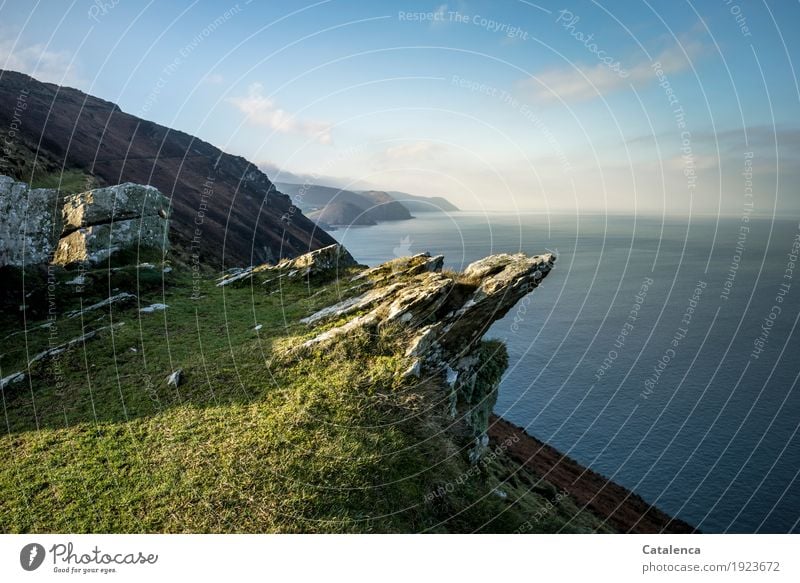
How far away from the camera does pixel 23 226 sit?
23.0m

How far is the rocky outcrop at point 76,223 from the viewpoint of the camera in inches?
879

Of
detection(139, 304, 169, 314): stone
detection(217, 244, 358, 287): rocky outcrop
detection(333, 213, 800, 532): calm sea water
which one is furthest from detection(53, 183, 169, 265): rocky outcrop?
detection(333, 213, 800, 532): calm sea water

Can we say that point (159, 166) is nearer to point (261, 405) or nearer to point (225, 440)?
point (261, 405)

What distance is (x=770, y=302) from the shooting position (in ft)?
286

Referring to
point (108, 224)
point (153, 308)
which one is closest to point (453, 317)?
point (153, 308)

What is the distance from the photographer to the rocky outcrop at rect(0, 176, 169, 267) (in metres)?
22.3

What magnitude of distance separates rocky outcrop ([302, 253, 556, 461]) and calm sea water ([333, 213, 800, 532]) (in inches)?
880

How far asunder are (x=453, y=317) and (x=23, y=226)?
73.4 feet

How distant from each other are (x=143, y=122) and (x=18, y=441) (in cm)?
12607

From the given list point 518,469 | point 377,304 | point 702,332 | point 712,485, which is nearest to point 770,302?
point 702,332

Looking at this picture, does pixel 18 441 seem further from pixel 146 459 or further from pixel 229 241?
pixel 229 241

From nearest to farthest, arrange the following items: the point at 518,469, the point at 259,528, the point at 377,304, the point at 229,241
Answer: the point at 259,528 → the point at 377,304 → the point at 518,469 → the point at 229,241

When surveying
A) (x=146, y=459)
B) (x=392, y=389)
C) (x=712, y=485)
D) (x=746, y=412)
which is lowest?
(x=712, y=485)

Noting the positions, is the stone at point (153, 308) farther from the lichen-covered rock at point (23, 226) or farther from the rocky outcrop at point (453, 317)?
the rocky outcrop at point (453, 317)
